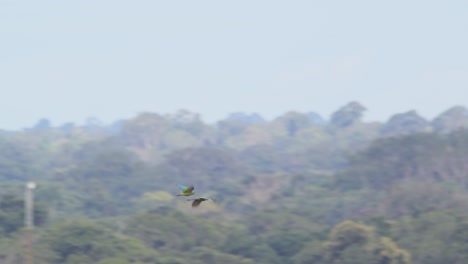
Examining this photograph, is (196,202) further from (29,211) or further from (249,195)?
(249,195)

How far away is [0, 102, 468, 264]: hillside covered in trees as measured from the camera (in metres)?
37.6

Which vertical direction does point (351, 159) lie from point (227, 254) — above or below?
above

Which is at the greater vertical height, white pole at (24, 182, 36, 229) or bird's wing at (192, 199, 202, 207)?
white pole at (24, 182, 36, 229)

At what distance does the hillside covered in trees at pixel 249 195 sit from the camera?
3762cm

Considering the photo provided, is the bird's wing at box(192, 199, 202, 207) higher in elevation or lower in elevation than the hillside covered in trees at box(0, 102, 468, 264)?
lower

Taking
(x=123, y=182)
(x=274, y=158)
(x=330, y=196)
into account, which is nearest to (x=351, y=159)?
(x=330, y=196)

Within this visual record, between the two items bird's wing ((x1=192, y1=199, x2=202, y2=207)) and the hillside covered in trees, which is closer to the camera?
bird's wing ((x1=192, y1=199, x2=202, y2=207))

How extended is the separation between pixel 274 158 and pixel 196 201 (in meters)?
92.9

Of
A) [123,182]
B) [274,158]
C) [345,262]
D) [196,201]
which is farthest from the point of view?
[274,158]

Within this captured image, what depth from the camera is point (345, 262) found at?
36.4m

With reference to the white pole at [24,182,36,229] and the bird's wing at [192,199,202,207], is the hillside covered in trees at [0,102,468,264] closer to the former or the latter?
the white pole at [24,182,36,229]

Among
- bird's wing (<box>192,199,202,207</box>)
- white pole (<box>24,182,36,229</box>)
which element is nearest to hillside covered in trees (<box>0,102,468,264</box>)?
white pole (<box>24,182,36,229</box>)

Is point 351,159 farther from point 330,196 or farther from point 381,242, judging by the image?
point 381,242

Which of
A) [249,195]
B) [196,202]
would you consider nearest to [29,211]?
[249,195]
